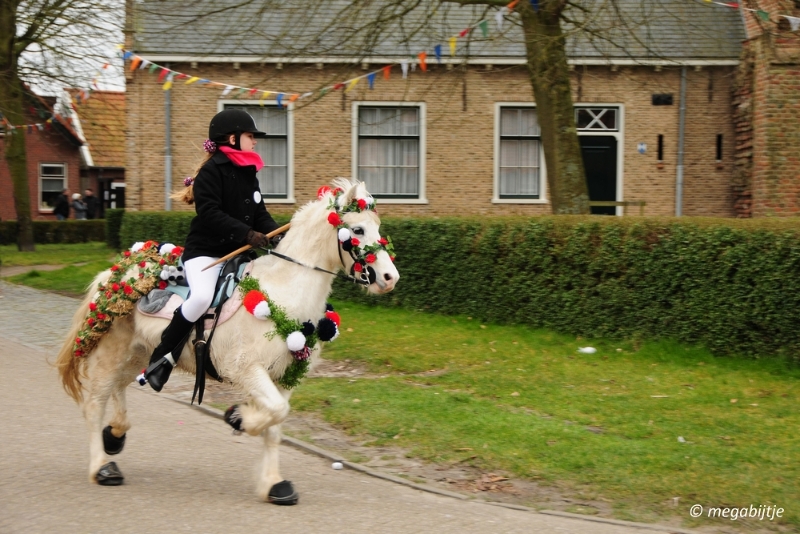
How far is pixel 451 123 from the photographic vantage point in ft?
70.0

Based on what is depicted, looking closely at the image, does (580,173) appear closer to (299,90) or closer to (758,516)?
(758,516)

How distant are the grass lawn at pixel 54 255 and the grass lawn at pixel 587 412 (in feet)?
44.4

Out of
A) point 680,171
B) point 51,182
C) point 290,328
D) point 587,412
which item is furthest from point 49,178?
point 290,328

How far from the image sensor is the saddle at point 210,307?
19.7 ft

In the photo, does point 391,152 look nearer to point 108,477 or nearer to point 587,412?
point 587,412

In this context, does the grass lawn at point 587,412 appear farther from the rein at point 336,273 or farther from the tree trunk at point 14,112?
the tree trunk at point 14,112

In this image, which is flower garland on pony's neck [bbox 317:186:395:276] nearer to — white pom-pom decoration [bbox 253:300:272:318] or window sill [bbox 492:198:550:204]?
white pom-pom decoration [bbox 253:300:272:318]

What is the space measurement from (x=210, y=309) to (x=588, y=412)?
145 inches

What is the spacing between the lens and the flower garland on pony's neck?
5629 mm

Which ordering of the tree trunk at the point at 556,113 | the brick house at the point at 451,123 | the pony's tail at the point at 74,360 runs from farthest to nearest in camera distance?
the brick house at the point at 451,123 < the tree trunk at the point at 556,113 < the pony's tail at the point at 74,360

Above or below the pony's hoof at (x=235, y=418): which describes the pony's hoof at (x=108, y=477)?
below

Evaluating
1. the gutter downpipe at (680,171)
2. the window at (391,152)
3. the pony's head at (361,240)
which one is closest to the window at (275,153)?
the window at (391,152)

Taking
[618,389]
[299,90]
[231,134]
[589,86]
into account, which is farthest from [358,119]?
[231,134]

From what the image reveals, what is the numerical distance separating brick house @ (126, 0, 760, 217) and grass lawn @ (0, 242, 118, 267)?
94.6 inches
